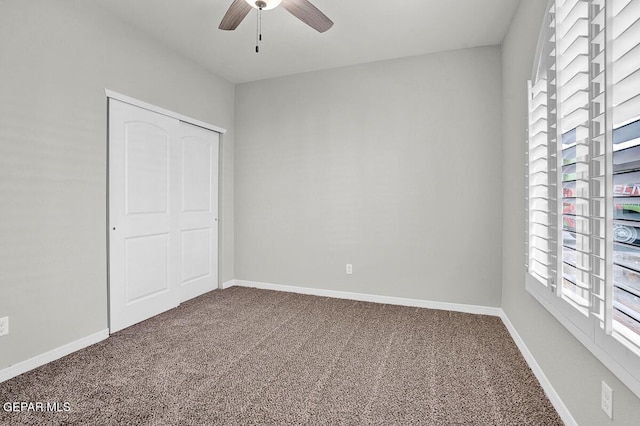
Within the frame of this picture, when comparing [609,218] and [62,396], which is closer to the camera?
[609,218]

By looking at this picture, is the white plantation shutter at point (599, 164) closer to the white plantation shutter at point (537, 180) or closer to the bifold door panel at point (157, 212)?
the white plantation shutter at point (537, 180)

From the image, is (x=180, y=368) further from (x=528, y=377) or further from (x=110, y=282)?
(x=528, y=377)

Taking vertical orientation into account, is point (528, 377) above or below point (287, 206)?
below

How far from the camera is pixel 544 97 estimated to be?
2072 mm

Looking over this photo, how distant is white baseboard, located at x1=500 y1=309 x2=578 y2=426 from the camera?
65.1 inches

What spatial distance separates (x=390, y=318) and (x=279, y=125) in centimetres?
269

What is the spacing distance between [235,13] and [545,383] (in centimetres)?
310

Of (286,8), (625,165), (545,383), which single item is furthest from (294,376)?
(286,8)

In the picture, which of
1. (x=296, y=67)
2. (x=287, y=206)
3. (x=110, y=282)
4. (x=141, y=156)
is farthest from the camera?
(x=287, y=206)

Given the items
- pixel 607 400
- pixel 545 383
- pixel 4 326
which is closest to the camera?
pixel 607 400

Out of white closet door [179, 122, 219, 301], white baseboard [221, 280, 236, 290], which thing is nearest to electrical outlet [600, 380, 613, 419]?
white closet door [179, 122, 219, 301]

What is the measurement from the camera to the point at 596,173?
1323mm

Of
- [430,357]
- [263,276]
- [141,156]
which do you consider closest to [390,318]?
[430,357]

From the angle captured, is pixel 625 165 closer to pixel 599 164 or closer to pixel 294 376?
pixel 599 164
